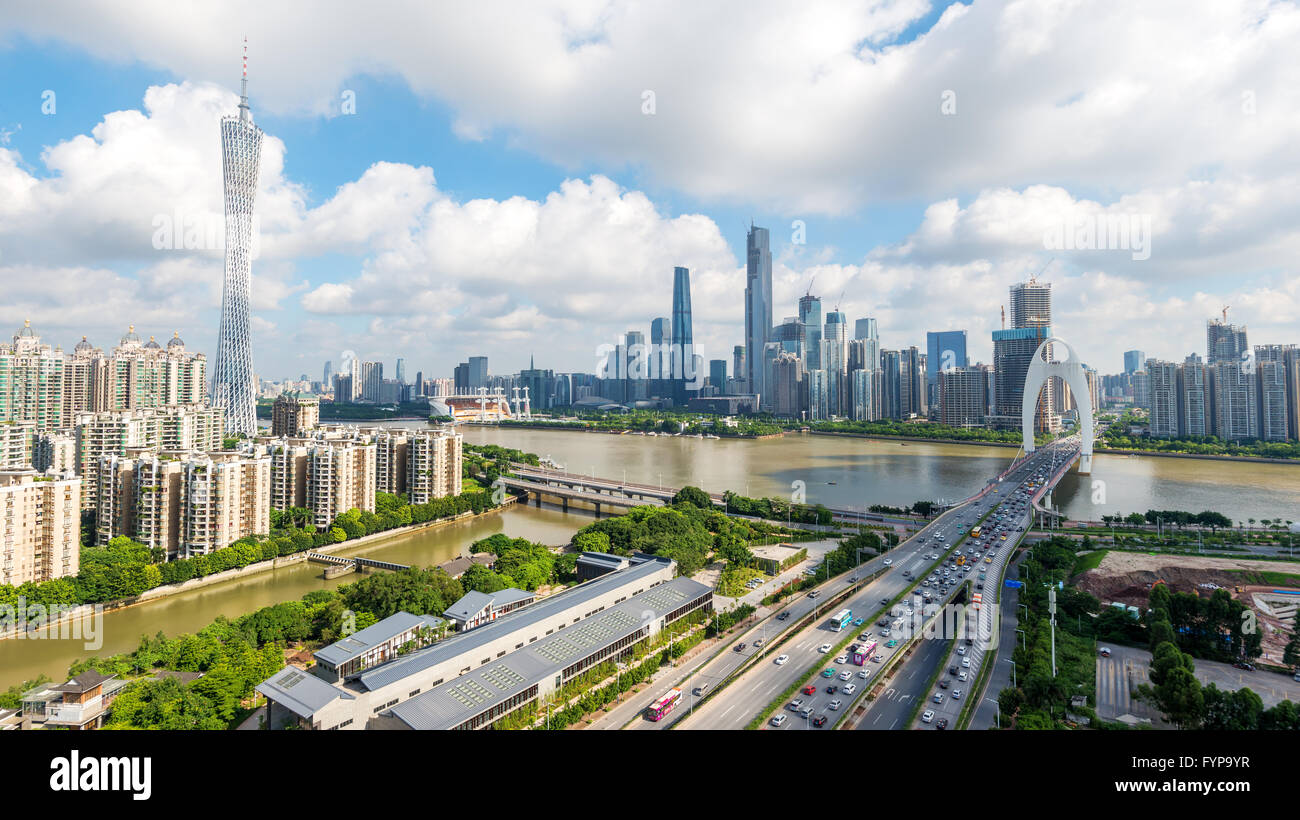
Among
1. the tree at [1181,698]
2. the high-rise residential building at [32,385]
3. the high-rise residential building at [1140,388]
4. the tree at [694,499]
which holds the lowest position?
the tree at [1181,698]

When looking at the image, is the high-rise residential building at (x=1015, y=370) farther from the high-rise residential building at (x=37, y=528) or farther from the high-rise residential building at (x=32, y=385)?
the high-rise residential building at (x=32, y=385)

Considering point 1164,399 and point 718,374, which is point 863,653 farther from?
point 718,374


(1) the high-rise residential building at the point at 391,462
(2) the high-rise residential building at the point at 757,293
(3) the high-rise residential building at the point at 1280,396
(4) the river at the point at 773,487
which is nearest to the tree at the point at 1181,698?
(4) the river at the point at 773,487

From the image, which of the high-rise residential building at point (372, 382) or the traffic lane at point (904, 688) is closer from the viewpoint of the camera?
the traffic lane at point (904, 688)

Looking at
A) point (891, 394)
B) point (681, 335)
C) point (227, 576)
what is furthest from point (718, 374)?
point (227, 576)
